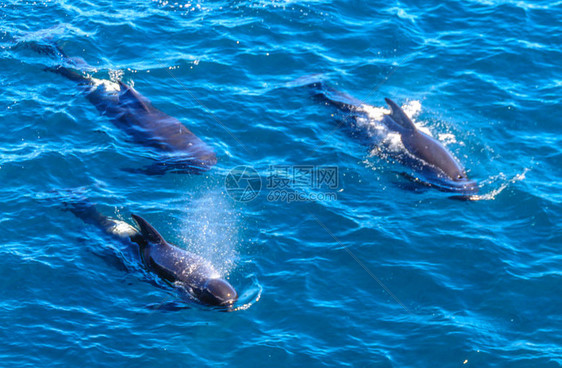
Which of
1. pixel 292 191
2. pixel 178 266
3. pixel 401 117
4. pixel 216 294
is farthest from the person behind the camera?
pixel 401 117

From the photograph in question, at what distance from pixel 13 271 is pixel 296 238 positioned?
688cm

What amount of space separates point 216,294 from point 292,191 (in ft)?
15.1

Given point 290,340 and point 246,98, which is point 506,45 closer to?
point 246,98

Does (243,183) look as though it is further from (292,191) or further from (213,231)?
(213,231)

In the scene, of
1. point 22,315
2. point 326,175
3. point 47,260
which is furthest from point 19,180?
point 326,175

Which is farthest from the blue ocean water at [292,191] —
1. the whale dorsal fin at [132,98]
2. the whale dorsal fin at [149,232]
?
the whale dorsal fin at [149,232]

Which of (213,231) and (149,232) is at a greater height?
(213,231)

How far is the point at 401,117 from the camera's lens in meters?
19.7

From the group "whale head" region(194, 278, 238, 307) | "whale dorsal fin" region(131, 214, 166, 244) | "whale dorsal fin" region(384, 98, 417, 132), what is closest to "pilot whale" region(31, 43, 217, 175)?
"whale dorsal fin" region(131, 214, 166, 244)

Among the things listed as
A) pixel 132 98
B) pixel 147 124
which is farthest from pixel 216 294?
pixel 132 98

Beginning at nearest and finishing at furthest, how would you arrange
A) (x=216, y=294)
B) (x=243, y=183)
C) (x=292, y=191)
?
(x=216, y=294) → (x=292, y=191) → (x=243, y=183)

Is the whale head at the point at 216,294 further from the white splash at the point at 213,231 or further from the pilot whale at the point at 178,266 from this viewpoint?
the white splash at the point at 213,231

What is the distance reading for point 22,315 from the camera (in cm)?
1455

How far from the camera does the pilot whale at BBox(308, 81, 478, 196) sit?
1845 cm
